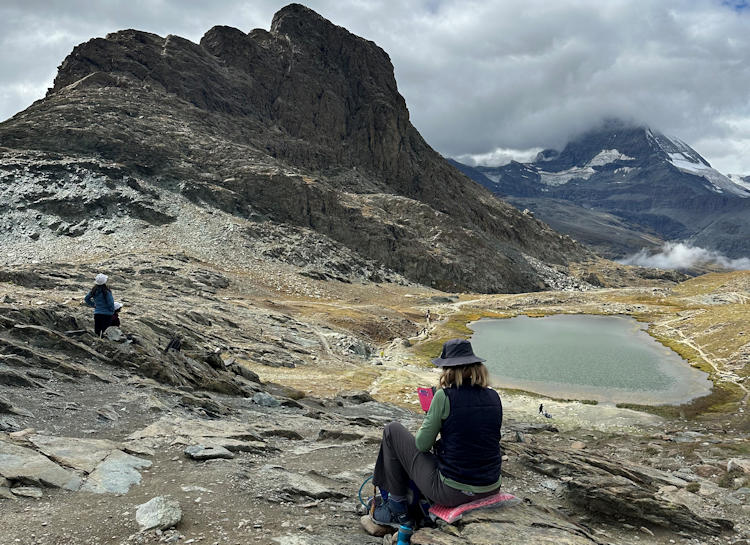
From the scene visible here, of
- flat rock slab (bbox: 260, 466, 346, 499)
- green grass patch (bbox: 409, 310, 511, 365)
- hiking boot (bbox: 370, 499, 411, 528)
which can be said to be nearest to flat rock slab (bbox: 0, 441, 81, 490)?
flat rock slab (bbox: 260, 466, 346, 499)

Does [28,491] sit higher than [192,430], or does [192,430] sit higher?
[28,491]

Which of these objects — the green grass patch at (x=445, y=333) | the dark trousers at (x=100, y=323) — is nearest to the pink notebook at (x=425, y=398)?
the dark trousers at (x=100, y=323)

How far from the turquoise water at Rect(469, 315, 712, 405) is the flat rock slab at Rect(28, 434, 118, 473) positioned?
43131 millimetres

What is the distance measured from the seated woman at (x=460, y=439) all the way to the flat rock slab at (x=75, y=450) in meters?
7.10

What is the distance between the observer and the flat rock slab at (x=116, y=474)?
8805 millimetres

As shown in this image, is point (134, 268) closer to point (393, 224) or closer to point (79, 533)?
point (79, 533)

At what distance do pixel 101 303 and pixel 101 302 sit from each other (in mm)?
47

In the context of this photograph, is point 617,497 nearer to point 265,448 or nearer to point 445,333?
point 265,448

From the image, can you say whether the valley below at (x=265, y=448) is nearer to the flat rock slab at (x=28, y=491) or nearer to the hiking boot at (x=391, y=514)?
the flat rock slab at (x=28, y=491)

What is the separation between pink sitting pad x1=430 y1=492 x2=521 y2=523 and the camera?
724 cm

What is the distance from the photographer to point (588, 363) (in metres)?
60.9

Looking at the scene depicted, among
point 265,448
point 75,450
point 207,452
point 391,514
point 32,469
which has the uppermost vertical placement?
point 32,469

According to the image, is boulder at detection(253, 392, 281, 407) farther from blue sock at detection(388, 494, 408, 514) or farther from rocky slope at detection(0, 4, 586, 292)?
rocky slope at detection(0, 4, 586, 292)

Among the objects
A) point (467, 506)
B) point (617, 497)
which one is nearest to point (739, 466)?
point (617, 497)
